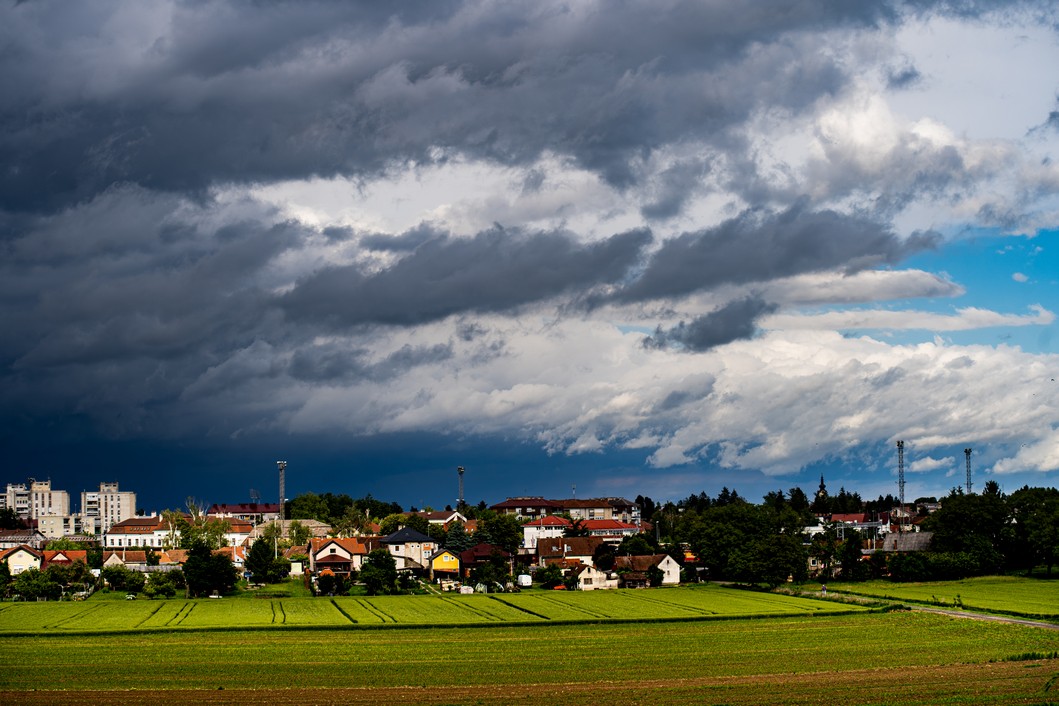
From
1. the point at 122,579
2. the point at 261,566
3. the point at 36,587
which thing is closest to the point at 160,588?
the point at 122,579

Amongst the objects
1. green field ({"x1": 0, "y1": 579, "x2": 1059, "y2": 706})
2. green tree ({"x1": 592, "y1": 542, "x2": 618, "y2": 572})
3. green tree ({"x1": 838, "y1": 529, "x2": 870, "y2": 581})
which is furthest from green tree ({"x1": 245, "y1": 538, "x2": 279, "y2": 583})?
green tree ({"x1": 838, "y1": 529, "x2": 870, "y2": 581})

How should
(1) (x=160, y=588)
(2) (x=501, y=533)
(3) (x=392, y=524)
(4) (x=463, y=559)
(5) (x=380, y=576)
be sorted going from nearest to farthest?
1. (1) (x=160, y=588)
2. (5) (x=380, y=576)
3. (4) (x=463, y=559)
4. (2) (x=501, y=533)
5. (3) (x=392, y=524)

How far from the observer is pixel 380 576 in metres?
115

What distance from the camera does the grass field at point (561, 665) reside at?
51788 mm

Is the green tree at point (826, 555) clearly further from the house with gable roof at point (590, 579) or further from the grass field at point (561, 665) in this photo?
the grass field at point (561, 665)

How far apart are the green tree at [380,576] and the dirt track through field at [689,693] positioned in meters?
60.8

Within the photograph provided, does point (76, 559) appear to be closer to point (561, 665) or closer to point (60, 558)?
point (60, 558)

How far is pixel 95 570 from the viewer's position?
130625mm

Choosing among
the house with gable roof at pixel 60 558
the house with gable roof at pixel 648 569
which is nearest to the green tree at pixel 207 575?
the house with gable roof at pixel 60 558

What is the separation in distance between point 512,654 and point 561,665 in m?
5.64

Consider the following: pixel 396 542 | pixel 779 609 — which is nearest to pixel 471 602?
pixel 779 609

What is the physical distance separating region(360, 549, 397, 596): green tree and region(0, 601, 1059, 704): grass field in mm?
34553

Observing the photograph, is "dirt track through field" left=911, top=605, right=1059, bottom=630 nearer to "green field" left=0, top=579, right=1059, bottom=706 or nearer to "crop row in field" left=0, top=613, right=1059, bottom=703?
"green field" left=0, top=579, right=1059, bottom=706

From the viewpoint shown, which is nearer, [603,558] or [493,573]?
[493,573]
